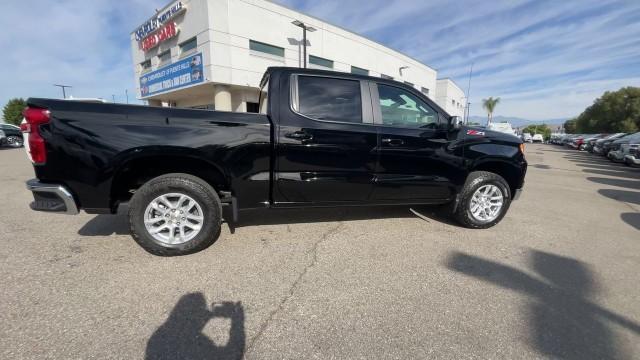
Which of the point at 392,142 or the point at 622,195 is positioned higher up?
the point at 392,142

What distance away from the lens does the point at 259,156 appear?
2.94 meters

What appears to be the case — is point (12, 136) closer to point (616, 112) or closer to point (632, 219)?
point (632, 219)

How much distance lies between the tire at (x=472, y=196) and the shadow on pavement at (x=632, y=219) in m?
2.17

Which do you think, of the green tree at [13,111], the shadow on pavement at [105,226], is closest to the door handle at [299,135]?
the shadow on pavement at [105,226]

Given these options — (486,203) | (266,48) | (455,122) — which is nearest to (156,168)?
(455,122)

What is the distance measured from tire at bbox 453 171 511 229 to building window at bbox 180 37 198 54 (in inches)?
695

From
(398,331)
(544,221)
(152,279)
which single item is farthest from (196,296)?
(544,221)

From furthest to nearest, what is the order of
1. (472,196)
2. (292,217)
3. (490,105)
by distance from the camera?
(490,105) < (292,217) < (472,196)

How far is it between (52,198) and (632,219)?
304 inches

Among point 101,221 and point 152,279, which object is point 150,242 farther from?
point 101,221

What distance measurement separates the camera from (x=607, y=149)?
51.6ft

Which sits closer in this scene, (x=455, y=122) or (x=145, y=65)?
(x=455, y=122)

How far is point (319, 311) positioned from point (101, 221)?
3461 mm

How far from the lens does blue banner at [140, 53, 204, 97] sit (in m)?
16.4
